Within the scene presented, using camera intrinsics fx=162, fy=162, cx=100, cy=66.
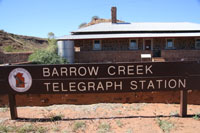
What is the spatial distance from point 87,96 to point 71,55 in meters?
9.58

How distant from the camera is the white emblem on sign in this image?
13.6 ft

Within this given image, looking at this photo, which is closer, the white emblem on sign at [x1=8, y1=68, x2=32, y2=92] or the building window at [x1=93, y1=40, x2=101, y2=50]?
the white emblem on sign at [x1=8, y1=68, x2=32, y2=92]

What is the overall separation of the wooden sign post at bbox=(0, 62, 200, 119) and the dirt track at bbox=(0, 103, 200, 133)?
420 mm

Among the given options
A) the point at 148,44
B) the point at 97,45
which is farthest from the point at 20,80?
the point at 148,44

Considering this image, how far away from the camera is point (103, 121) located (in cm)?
392

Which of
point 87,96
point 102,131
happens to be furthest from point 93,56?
point 102,131

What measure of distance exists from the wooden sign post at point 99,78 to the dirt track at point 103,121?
1.38ft

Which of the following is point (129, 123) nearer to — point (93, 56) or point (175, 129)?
point (175, 129)

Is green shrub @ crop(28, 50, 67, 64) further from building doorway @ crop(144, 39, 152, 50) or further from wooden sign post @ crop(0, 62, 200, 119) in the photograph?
wooden sign post @ crop(0, 62, 200, 119)

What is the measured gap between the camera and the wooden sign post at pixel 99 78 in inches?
163

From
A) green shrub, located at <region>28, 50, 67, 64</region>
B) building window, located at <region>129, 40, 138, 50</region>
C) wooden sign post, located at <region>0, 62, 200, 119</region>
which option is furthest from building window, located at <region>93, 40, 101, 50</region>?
wooden sign post, located at <region>0, 62, 200, 119</region>

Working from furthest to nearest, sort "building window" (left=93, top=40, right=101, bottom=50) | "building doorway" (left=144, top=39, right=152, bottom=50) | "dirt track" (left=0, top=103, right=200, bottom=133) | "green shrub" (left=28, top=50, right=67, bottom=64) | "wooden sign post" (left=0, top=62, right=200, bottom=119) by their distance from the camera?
"building doorway" (left=144, top=39, right=152, bottom=50), "building window" (left=93, top=40, right=101, bottom=50), "green shrub" (left=28, top=50, right=67, bottom=64), "wooden sign post" (left=0, top=62, right=200, bottom=119), "dirt track" (left=0, top=103, right=200, bottom=133)

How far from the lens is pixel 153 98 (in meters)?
6.12

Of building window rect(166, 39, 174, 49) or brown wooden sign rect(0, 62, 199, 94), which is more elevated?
building window rect(166, 39, 174, 49)
